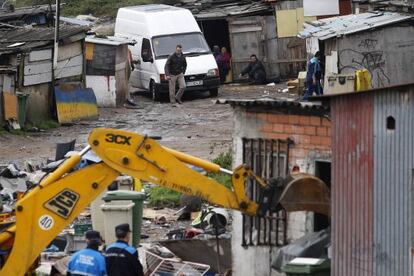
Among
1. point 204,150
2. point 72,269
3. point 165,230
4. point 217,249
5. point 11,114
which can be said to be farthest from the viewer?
point 11,114

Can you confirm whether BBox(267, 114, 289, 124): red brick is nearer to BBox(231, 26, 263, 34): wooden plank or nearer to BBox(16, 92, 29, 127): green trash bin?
BBox(16, 92, 29, 127): green trash bin

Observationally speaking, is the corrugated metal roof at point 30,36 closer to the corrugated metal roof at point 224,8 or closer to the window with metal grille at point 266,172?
the corrugated metal roof at point 224,8

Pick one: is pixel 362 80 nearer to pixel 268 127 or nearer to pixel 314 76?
pixel 314 76

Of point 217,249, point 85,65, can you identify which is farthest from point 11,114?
point 217,249

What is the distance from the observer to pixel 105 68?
31516mm

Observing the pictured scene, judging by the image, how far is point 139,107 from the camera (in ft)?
106

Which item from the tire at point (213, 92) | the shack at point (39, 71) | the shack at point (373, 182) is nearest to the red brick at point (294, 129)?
the shack at point (373, 182)

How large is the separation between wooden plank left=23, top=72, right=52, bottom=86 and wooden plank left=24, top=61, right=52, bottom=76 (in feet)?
0.22

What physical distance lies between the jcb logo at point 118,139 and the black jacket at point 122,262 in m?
1.08

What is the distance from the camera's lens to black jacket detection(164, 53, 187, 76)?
105ft

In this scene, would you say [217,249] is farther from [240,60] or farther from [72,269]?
[240,60]

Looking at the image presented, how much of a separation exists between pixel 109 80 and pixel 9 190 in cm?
1101

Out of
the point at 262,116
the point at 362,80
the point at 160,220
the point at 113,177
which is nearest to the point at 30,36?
the point at 362,80

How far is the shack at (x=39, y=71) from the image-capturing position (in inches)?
1113
